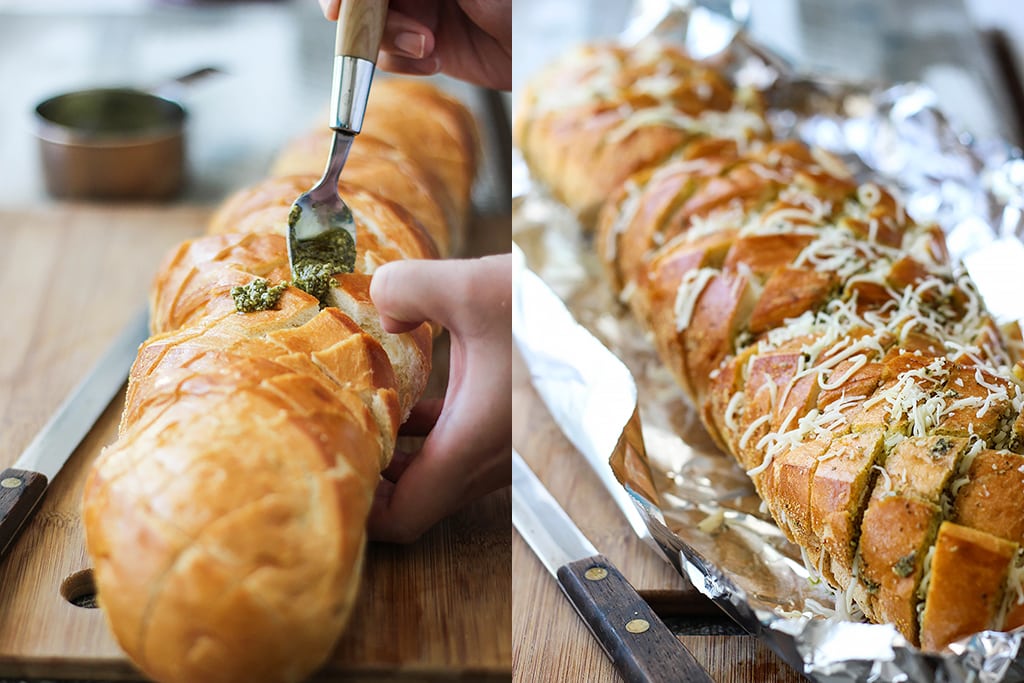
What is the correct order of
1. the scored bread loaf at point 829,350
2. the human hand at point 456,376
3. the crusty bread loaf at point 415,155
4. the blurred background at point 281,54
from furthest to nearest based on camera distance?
1. the blurred background at point 281,54
2. the crusty bread loaf at point 415,155
3. the scored bread loaf at point 829,350
4. the human hand at point 456,376

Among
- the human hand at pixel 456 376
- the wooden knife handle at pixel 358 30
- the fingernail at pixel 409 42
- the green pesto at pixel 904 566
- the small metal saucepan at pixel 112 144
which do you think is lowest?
the small metal saucepan at pixel 112 144

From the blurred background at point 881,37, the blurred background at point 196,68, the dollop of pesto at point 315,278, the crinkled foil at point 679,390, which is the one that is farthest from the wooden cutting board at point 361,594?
the blurred background at point 881,37

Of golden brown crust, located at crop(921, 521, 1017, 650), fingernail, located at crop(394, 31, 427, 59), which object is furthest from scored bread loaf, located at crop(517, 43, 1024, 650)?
fingernail, located at crop(394, 31, 427, 59)

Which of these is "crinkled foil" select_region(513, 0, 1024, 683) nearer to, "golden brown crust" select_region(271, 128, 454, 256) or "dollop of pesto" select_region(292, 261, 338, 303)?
"golden brown crust" select_region(271, 128, 454, 256)

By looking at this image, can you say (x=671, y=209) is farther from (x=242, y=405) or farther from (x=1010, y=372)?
(x=242, y=405)

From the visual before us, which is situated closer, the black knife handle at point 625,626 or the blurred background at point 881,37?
the black knife handle at point 625,626

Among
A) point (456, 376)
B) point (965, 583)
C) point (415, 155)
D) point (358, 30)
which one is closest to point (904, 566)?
point (965, 583)

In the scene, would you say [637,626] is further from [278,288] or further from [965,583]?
[278,288]

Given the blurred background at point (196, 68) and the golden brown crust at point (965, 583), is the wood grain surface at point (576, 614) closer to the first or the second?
the golden brown crust at point (965, 583)
